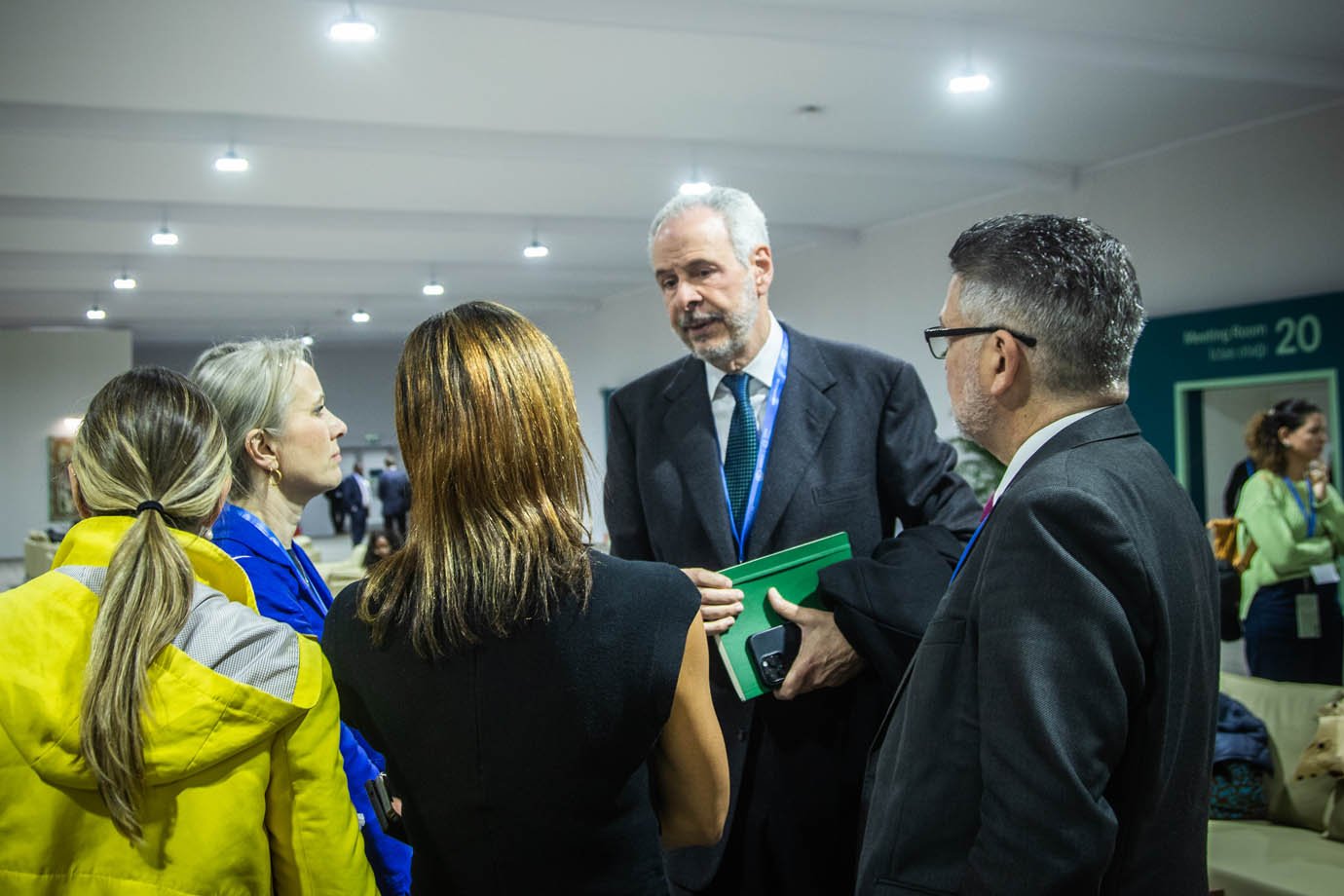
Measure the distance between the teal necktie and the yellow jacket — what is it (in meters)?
0.95

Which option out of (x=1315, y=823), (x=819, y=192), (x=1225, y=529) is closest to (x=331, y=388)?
(x=819, y=192)

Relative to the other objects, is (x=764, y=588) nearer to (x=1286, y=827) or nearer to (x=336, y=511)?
(x=1286, y=827)

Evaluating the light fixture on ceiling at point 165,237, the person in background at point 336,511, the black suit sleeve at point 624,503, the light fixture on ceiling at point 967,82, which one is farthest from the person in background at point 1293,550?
the person in background at point 336,511

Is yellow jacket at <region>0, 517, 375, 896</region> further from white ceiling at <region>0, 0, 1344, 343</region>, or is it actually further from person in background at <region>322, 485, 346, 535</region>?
person in background at <region>322, 485, 346, 535</region>

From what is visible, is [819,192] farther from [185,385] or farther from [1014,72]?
[185,385]

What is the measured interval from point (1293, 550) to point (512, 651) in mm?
5419

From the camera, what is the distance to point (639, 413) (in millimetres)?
2334

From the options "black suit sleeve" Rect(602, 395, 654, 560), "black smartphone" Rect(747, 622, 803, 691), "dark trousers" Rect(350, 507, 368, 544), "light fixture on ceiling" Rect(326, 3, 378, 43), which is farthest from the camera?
"dark trousers" Rect(350, 507, 368, 544)

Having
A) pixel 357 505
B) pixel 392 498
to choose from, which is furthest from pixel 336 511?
pixel 392 498

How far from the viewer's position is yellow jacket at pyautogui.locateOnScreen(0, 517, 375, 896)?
1.35 m

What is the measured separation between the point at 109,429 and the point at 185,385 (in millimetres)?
121

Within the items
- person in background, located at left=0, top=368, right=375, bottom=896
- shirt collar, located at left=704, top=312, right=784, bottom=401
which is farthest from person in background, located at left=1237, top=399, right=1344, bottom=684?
person in background, located at left=0, top=368, right=375, bottom=896

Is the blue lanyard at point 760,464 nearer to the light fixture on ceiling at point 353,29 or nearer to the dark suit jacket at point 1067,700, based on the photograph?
the dark suit jacket at point 1067,700

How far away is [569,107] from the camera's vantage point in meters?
7.16
